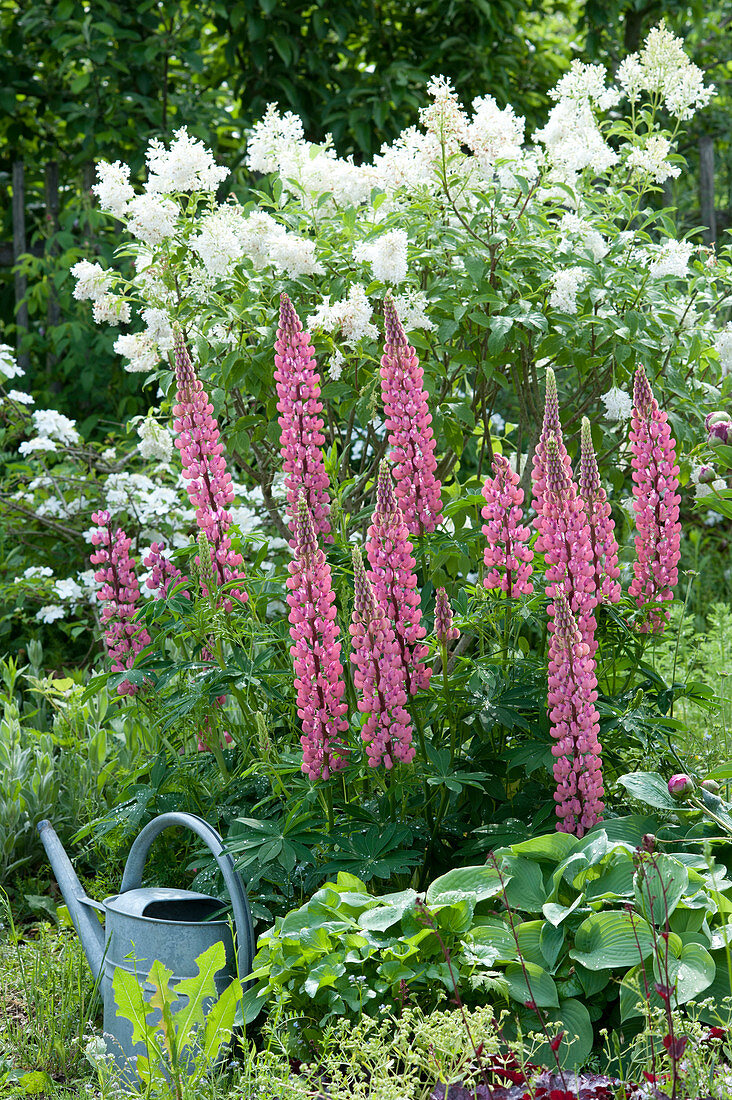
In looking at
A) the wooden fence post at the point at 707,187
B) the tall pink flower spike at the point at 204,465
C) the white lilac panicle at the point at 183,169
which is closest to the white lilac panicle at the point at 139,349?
the white lilac panicle at the point at 183,169

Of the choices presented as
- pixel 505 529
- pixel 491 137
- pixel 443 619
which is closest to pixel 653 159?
pixel 491 137

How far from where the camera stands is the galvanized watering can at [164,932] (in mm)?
1991

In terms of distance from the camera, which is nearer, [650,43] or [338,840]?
[338,840]

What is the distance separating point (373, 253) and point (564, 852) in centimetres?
147

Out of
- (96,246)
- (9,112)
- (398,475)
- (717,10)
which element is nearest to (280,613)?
(398,475)

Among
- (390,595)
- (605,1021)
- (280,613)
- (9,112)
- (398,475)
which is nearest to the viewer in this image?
(605,1021)

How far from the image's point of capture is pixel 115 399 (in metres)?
5.79

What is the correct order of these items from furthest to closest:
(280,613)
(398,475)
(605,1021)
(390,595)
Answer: (280,613)
(398,475)
(390,595)
(605,1021)

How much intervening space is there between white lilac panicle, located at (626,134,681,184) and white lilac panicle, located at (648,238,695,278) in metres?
0.24

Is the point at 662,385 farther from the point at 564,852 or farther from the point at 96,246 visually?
the point at 96,246

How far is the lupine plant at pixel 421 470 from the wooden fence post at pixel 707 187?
3.76 meters

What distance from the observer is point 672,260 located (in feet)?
9.23

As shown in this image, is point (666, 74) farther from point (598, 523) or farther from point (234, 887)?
point (234, 887)

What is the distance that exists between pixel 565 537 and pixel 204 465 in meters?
0.90
